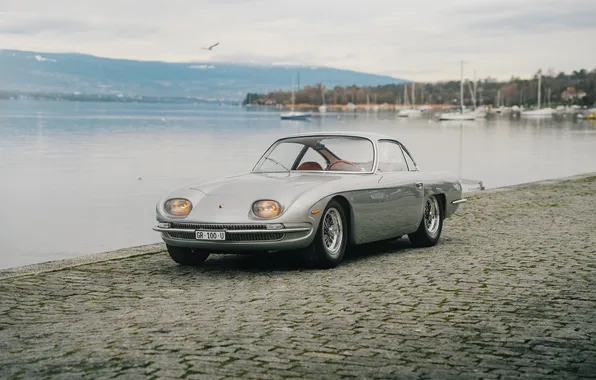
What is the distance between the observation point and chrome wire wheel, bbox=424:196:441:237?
11836 mm

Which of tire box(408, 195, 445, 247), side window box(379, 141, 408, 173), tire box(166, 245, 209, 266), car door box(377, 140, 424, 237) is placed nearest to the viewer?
tire box(166, 245, 209, 266)

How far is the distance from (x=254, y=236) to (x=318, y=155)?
201 cm

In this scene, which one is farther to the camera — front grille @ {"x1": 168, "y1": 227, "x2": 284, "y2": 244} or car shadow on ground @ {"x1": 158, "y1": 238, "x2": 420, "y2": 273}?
car shadow on ground @ {"x1": 158, "y1": 238, "x2": 420, "y2": 273}

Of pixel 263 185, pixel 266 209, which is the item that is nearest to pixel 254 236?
pixel 266 209

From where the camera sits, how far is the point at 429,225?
1186 centimetres

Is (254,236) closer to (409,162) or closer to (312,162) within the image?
(312,162)

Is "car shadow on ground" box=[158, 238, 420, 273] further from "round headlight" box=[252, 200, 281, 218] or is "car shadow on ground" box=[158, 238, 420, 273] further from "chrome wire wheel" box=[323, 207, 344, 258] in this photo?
"round headlight" box=[252, 200, 281, 218]

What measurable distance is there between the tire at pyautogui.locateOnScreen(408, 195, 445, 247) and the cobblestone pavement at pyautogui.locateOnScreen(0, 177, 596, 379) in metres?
0.15

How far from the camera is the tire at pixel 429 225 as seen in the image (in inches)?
458

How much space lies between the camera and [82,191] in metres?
30.0

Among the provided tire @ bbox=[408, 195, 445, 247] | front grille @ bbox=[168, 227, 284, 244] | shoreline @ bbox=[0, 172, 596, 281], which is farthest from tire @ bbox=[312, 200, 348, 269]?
shoreline @ bbox=[0, 172, 596, 281]

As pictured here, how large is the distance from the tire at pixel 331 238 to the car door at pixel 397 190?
0.78m

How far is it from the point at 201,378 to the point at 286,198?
4253mm

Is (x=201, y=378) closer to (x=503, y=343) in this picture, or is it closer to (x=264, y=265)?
(x=503, y=343)
